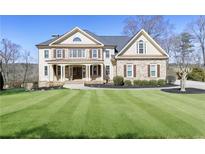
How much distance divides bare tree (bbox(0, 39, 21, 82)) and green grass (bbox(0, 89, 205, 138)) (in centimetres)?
113

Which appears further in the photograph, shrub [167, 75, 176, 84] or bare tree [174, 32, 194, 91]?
shrub [167, 75, 176, 84]

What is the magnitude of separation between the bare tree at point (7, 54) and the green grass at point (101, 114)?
1.13 metres

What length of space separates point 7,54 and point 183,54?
7883 mm

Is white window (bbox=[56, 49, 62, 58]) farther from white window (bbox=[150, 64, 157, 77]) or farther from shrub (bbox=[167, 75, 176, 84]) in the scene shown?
shrub (bbox=[167, 75, 176, 84])

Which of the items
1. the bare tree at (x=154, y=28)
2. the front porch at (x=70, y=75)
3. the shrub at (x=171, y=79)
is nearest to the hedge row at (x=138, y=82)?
the shrub at (x=171, y=79)

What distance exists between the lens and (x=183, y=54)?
10.9m

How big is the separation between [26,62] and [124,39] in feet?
14.7

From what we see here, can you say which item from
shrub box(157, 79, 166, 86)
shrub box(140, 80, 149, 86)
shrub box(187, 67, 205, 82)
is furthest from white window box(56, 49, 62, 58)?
shrub box(187, 67, 205, 82)

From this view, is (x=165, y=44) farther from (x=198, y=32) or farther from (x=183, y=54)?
(x=198, y=32)

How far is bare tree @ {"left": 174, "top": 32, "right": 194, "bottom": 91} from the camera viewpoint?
952 cm

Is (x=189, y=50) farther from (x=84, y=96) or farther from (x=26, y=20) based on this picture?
(x=26, y=20)

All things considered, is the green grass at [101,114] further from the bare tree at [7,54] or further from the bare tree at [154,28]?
the bare tree at [154,28]

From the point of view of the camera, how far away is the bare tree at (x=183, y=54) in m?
9.52
